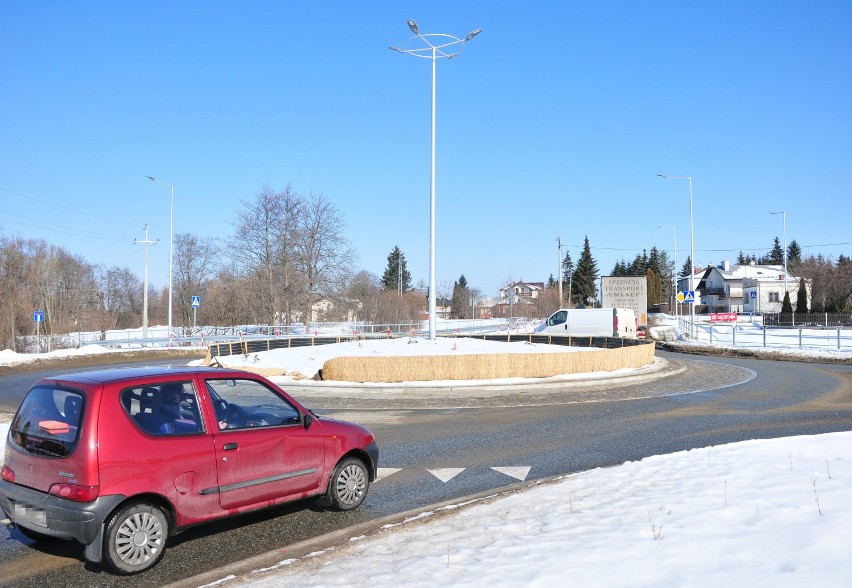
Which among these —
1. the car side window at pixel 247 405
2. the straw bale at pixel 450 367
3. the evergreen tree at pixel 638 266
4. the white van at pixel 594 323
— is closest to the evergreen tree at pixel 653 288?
the evergreen tree at pixel 638 266

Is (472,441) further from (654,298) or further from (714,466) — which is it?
(654,298)

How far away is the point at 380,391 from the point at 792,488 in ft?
40.8

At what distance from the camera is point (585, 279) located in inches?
4481

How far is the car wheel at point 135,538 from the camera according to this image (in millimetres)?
5297

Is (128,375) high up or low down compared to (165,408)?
up

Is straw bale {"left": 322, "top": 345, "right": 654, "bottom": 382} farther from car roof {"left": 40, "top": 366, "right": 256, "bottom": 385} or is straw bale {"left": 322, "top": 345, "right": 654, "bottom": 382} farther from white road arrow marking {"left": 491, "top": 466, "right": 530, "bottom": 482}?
car roof {"left": 40, "top": 366, "right": 256, "bottom": 385}

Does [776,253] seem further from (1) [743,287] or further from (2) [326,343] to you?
(2) [326,343]

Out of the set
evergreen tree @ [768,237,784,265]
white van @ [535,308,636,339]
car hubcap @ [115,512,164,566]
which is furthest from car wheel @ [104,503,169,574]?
evergreen tree @ [768,237,784,265]

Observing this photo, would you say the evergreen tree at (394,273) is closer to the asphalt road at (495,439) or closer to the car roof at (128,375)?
the asphalt road at (495,439)

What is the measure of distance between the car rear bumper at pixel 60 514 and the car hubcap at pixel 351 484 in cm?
229

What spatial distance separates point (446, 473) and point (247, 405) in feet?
11.0

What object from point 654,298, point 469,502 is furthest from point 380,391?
point 654,298

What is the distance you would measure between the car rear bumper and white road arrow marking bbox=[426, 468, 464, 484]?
429 centimetres

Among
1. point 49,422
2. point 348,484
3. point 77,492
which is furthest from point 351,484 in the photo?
point 49,422
